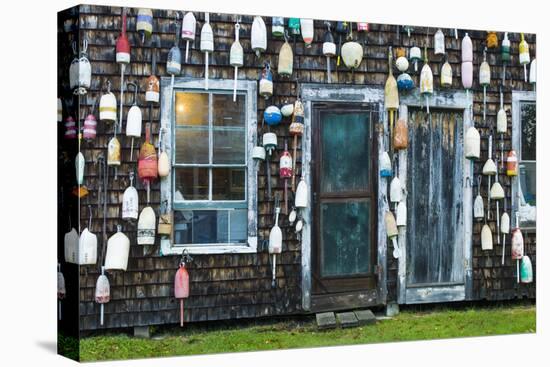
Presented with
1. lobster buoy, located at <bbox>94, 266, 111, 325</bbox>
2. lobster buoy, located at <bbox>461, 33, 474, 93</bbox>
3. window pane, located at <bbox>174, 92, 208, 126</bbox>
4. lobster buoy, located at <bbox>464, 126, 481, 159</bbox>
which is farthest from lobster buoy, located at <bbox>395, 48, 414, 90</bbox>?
lobster buoy, located at <bbox>94, 266, 111, 325</bbox>

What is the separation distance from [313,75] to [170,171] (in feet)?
4.12

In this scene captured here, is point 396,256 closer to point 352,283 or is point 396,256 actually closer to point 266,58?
point 352,283

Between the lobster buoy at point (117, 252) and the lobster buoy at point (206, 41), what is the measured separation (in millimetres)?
1164

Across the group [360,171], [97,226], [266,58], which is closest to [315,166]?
[360,171]

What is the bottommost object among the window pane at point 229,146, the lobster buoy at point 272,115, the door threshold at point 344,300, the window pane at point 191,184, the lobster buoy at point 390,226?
the door threshold at point 344,300

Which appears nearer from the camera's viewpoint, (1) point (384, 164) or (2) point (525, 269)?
(1) point (384, 164)

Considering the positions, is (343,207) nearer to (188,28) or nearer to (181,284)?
(181,284)

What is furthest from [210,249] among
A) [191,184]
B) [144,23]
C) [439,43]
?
[439,43]

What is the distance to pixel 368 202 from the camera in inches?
235

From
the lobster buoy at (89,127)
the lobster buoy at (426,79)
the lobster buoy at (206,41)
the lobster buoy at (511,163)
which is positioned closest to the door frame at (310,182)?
the lobster buoy at (426,79)

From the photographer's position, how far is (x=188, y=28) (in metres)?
5.46

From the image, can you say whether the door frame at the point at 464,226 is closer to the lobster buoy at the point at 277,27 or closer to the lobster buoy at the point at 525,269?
the lobster buoy at the point at 525,269

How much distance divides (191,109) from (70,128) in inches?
31.9

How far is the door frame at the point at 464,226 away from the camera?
241 inches
